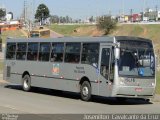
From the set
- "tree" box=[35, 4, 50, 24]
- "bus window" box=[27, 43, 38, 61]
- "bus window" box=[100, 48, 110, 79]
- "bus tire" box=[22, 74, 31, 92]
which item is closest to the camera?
"bus window" box=[100, 48, 110, 79]

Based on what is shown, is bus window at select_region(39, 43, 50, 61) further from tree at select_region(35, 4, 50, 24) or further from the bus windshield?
tree at select_region(35, 4, 50, 24)

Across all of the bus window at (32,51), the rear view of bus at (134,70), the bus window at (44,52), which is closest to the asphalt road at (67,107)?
the rear view of bus at (134,70)

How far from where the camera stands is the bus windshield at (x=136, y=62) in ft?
63.7

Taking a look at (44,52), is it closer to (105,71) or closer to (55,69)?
(55,69)

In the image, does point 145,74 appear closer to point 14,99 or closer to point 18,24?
point 14,99

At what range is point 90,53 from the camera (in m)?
20.8

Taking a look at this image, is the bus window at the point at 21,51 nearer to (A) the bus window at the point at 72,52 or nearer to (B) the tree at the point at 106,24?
(A) the bus window at the point at 72,52

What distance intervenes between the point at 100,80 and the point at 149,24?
365ft

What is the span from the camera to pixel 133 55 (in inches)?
776

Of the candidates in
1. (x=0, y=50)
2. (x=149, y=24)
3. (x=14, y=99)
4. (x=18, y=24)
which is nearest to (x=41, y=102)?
(x=14, y=99)

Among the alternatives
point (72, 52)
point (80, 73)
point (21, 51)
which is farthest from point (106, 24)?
point (80, 73)

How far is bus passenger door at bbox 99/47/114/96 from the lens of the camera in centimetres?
1948

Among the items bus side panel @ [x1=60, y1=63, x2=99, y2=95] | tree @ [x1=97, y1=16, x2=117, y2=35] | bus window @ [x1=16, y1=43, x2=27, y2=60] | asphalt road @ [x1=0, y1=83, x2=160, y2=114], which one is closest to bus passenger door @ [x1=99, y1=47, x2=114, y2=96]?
bus side panel @ [x1=60, y1=63, x2=99, y2=95]

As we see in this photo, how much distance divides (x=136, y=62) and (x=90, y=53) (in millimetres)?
2157
